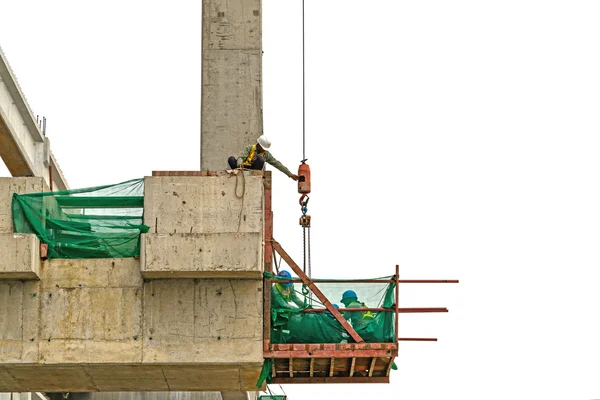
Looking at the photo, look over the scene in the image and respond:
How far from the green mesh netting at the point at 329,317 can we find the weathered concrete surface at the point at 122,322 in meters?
0.67

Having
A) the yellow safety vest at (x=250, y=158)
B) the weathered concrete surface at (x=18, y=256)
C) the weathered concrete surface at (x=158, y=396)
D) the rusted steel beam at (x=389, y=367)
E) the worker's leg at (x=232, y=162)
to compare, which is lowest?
the weathered concrete surface at (x=158, y=396)

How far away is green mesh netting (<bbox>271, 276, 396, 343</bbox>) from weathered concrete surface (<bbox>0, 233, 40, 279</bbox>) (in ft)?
11.4

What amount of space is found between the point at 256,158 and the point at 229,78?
136 inches

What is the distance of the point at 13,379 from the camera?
75.5ft

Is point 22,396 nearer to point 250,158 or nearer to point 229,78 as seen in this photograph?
point 229,78

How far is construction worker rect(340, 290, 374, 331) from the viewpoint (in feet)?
76.5

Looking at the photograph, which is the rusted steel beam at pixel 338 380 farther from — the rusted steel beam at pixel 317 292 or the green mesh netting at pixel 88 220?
the green mesh netting at pixel 88 220

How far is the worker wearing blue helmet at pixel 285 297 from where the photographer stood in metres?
23.1

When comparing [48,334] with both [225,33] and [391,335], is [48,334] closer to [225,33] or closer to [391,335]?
[391,335]

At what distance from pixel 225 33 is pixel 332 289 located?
19.3 ft

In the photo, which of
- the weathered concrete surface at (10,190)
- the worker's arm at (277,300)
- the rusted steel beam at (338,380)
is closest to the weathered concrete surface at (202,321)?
the worker's arm at (277,300)

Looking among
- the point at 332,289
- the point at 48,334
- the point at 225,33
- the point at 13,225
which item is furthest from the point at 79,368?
the point at 225,33

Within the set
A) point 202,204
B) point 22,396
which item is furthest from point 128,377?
point 22,396

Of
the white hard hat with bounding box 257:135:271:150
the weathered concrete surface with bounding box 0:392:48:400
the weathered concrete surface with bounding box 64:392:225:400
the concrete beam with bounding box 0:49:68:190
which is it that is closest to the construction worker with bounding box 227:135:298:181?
the white hard hat with bounding box 257:135:271:150
